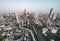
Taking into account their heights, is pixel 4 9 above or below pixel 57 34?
above

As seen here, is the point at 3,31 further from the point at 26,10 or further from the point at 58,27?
the point at 58,27

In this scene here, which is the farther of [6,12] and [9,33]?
[6,12]

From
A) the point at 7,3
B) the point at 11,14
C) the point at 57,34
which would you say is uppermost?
the point at 7,3

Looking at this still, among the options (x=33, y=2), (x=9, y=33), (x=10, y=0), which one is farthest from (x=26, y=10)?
(x=9, y=33)

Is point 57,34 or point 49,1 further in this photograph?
point 49,1

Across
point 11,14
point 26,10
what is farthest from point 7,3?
point 26,10

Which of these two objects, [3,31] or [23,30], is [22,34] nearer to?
[23,30]
